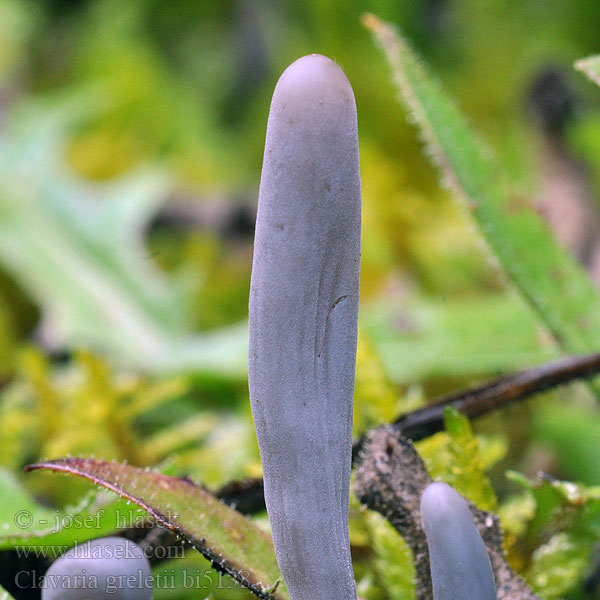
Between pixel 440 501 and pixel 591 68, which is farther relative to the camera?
pixel 591 68

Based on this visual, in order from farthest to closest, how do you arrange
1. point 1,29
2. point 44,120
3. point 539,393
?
1. point 1,29
2. point 44,120
3. point 539,393

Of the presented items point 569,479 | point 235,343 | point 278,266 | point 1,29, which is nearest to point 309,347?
point 278,266

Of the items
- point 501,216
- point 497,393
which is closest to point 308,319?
point 497,393

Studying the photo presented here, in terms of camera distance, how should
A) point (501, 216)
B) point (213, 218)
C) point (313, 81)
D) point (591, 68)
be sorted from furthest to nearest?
point (213, 218) < point (501, 216) < point (591, 68) < point (313, 81)

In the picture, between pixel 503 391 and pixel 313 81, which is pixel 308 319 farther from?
pixel 503 391

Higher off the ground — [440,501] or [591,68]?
[591,68]

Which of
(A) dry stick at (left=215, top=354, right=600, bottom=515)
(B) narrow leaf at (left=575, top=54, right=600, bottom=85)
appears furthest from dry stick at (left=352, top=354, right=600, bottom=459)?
(B) narrow leaf at (left=575, top=54, right=600, bottom=85)

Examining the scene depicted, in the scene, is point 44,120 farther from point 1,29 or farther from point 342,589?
point 342,589
